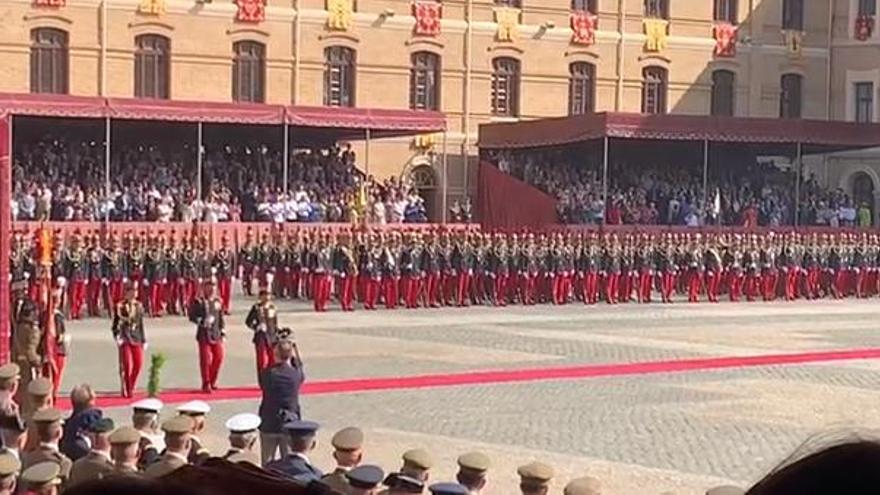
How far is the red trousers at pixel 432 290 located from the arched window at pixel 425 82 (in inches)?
478

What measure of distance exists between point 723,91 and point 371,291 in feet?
67.9

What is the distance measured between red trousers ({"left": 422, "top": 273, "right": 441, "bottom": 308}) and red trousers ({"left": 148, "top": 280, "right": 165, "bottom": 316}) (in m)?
5.98

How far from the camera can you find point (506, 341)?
24.0 metres

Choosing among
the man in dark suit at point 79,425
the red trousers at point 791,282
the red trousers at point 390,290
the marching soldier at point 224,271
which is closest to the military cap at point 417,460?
the man in dark suit at point 79,425

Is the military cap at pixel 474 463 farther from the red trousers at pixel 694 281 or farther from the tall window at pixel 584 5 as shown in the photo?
the tall window at pixel 584 5

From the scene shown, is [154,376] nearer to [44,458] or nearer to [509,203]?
[44,458]

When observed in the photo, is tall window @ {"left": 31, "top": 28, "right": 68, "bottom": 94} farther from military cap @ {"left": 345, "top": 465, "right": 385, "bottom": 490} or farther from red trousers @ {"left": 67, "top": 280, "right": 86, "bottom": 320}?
military cap @ {"left": 345, "top": 465, "right": 385, "bottom": 490}

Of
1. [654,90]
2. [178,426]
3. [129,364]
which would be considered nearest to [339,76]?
[654,90]

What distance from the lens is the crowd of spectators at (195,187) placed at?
32.4 m

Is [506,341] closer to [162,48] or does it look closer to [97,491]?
[162,48]

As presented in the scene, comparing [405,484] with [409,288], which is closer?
[405,484]

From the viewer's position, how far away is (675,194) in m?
41.7

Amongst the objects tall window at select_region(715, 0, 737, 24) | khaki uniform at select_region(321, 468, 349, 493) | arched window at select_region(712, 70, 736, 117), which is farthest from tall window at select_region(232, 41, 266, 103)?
khaki uniform at select_region(321, 468, 349, 493)

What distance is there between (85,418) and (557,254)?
2388cm
